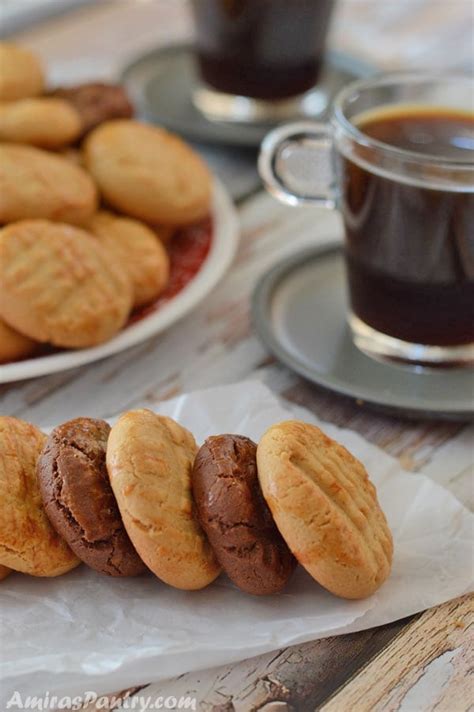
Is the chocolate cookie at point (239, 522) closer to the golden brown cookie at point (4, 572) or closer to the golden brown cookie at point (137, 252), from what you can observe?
the golden brown cookie at point (4, 572)

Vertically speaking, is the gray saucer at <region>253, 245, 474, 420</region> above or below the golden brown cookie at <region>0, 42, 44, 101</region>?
below

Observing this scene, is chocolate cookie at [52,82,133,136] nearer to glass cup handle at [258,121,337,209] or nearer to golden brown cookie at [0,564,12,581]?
glass cup handle at [258,121,337,209]

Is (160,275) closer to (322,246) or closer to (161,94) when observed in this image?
(322,246)

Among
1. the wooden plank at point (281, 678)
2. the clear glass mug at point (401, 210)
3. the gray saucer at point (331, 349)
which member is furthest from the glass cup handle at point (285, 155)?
the wooden plank at point (281, 678)

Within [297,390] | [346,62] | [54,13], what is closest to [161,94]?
[346,62]

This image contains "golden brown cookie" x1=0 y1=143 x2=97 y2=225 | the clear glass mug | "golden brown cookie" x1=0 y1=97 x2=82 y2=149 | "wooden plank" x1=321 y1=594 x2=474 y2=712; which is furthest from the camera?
"golden brown cookie" x1=0 y1=97 x2=82 y2=149

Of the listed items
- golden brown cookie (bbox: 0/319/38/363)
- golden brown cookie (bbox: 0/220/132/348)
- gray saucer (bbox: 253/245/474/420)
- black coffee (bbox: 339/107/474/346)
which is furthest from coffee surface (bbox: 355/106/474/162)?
golden brown cookie (bbox: 0/319/38/363)
